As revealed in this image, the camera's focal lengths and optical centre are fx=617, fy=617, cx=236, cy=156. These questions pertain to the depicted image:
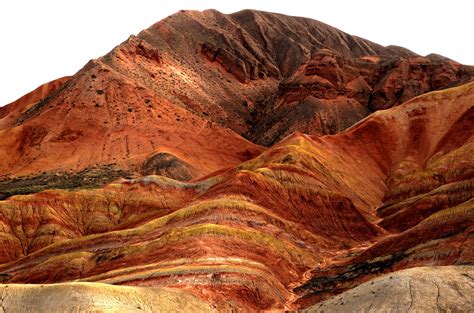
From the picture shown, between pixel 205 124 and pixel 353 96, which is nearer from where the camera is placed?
pixel 205 124

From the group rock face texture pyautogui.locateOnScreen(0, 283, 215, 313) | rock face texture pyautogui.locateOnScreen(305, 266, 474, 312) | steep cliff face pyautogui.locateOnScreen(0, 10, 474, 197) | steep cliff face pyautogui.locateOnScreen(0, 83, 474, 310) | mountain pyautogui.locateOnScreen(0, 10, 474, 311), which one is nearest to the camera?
rock face texture pyautogui.locateOnScreen(305, 266, 474, 312)

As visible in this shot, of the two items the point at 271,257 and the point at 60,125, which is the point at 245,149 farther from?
the point at 271,257

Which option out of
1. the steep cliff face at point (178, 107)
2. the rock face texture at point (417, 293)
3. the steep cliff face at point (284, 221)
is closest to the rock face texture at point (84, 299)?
the steep cliff face at point (284, 221)

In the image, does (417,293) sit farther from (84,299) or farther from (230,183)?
(230,183)

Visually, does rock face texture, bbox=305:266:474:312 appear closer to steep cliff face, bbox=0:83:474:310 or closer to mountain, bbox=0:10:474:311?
mountain, bbox=0:10:474:311

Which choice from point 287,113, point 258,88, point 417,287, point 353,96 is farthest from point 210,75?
point 417,287

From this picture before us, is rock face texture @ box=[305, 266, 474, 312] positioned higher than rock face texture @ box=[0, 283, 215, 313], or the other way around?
rock face texture @ box=[0, 283, 215, 313]

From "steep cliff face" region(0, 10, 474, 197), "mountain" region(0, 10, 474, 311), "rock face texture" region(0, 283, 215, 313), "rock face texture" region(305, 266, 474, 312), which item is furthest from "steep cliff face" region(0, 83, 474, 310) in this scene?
"steep cliff face" region(0, 10, 474, 197)

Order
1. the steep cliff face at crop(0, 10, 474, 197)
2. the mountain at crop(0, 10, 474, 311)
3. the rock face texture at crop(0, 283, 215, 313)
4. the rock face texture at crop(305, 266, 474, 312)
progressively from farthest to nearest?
the steep cliff face at crop(0, 10, 474, 197) < the mountain at crop(0, 10, 474, 311) < the rock face texture at crop(0, 283, 215, 313) < the rock face texture at crop(305, 266, 474, 312)
